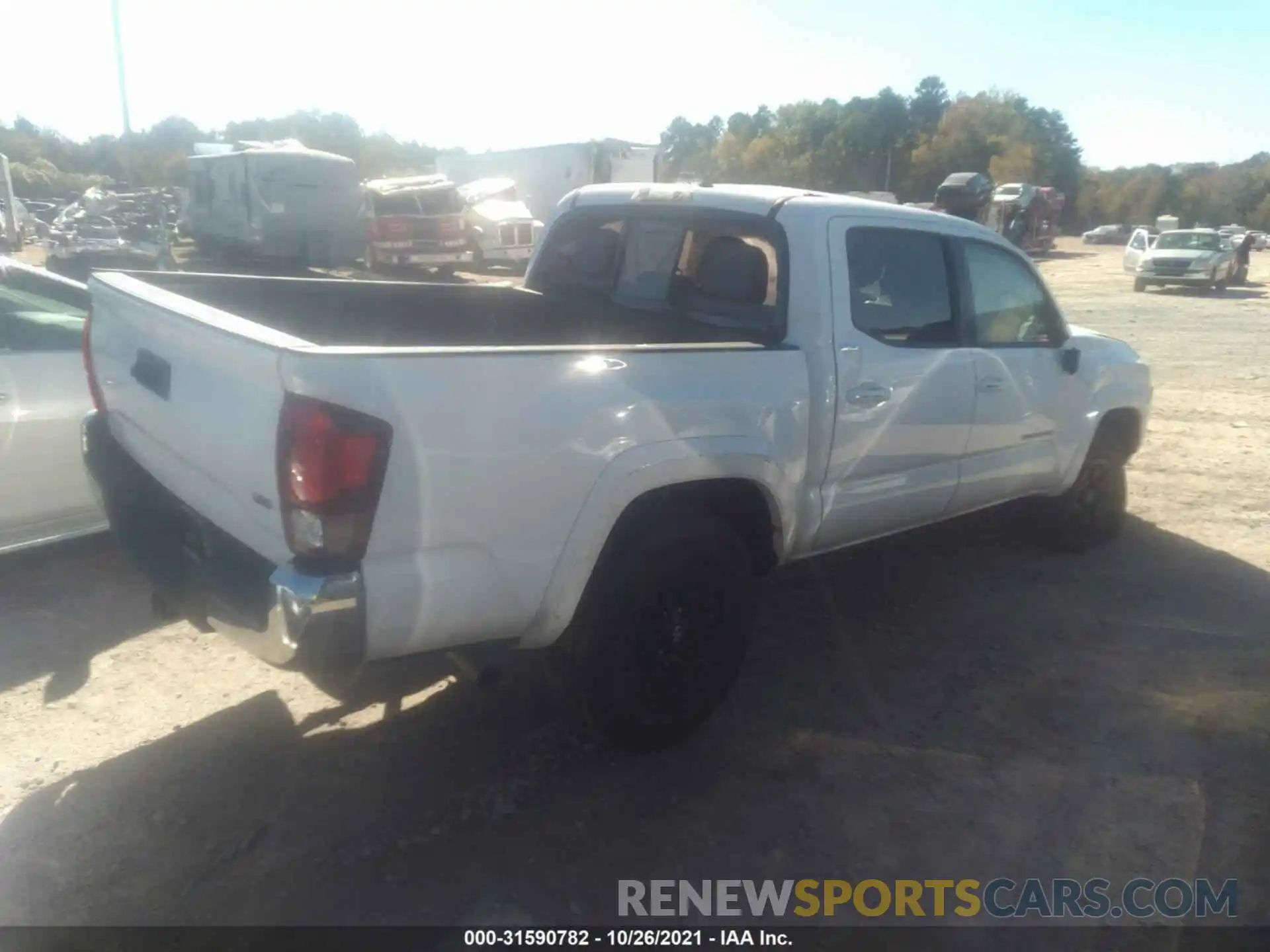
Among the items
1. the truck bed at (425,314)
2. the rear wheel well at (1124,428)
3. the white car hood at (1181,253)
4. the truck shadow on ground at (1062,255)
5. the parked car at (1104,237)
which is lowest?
the truck shadow on ground at (1062,255)

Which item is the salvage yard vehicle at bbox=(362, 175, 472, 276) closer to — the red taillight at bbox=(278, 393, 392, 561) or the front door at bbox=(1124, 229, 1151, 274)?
the front door at bbox=(1124, 229, 1151, 274)

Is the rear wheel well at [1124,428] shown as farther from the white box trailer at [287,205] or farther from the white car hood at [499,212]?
the white car hood at [499,212]

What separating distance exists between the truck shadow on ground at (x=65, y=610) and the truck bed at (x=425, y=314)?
5.09 feet

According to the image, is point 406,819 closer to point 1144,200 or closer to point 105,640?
point 105,640

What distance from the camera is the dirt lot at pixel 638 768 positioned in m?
2.83

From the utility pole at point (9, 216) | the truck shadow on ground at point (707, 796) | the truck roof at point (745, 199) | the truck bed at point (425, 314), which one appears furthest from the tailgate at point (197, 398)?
the utility pole at point (9, 216)

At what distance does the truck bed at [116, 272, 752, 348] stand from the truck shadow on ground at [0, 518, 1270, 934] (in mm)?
1455

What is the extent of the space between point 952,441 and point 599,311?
166 centimetres

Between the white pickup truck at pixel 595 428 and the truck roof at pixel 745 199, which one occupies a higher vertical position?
the truck roof at pixel 745 199

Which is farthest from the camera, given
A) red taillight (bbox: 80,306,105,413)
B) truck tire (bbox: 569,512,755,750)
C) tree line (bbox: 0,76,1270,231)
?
tree line (bbox: 0,76,1270,231)

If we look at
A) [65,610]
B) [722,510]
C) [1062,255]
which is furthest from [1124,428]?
[1062,255]

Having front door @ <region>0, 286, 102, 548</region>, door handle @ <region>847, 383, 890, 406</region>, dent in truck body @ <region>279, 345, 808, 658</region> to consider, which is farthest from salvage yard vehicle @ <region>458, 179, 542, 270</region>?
dent in truck body @ <region>279, 345, 808, 658</region>

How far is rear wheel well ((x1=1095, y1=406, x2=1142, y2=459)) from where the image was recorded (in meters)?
5.41

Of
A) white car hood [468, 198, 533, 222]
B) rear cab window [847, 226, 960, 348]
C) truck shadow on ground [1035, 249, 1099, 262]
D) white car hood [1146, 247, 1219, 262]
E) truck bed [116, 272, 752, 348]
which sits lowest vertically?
truck shadow on ground [1035, 249, 1099, 262]
